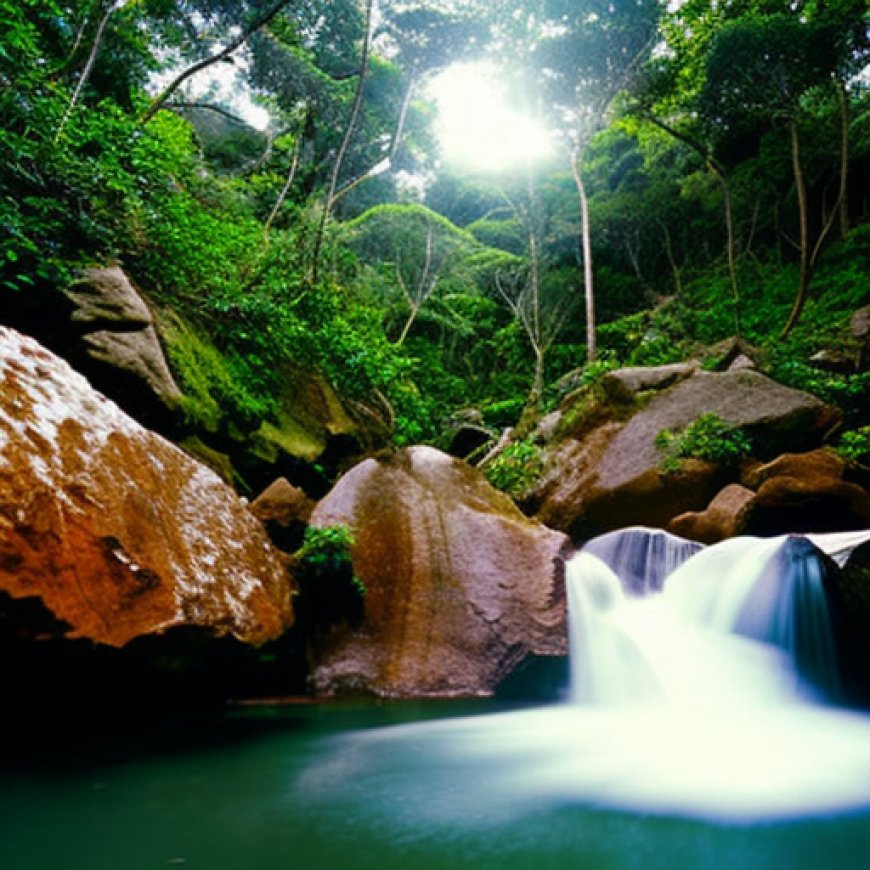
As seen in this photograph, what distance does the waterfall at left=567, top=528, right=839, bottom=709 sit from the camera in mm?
4457

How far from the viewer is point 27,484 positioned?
8.55 ft

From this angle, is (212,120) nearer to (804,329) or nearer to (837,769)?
(804,329)

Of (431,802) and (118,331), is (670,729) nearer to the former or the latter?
(431,802)

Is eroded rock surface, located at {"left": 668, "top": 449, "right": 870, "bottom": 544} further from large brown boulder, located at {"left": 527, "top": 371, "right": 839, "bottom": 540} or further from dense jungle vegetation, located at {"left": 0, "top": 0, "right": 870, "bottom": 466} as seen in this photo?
A: dense jungle vegetation, located at {"left": 0, "top": 0, "right": 870, "bottom": 466}

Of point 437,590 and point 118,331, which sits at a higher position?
point 118,331

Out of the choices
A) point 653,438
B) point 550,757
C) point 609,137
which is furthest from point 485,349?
point 550,757

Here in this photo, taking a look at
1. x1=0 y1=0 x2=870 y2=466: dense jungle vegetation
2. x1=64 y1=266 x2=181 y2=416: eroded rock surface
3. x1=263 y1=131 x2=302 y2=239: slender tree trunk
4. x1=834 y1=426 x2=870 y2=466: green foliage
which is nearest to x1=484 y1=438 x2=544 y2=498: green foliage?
x1=0 y1=0 x2=870 y2=466: dense jungle vegetation

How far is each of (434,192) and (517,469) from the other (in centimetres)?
1833

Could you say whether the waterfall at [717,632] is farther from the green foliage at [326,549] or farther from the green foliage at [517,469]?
the green foliage at [517,469]

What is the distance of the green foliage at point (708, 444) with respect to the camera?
25.1ft

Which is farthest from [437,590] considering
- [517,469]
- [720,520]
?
[517,469]

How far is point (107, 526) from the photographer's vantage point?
114 inches

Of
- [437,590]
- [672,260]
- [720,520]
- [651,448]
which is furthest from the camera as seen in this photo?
[672,260]

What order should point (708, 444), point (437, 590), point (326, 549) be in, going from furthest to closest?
point (708, 444), point (437, 590), point (326, 549)
